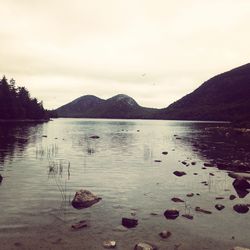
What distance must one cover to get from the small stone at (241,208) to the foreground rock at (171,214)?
3.86 m

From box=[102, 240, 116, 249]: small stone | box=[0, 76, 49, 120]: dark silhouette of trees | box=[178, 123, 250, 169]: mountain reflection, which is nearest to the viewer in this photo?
box=[102, 240, 116, 249]: small stone

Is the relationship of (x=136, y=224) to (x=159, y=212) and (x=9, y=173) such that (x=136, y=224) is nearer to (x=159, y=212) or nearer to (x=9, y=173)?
(x=159, y=212)

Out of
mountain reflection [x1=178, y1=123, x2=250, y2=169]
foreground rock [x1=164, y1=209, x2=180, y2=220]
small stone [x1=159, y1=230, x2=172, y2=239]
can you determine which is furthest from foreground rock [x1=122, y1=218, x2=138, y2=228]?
mountain reflection [x1=178, y1=123, x2=250, y2=169]

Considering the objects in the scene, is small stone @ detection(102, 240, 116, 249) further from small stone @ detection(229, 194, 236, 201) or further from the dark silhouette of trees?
the dark silhouette of trees

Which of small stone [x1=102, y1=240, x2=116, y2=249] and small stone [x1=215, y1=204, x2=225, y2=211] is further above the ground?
small stone [x1=215, y1=204, x2=225, y2=211]

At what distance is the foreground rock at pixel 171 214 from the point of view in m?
19.4

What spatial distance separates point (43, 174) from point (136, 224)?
15.9 meters

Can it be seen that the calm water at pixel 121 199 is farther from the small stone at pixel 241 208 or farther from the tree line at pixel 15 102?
the tree line at pixel 15 102

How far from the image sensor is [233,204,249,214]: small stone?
20.9 metres

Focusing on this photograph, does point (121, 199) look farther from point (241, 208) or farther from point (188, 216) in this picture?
point (241, 208)

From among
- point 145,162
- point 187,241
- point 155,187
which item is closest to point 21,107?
point 145,162

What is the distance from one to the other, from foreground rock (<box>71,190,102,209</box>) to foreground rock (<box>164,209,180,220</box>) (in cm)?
484

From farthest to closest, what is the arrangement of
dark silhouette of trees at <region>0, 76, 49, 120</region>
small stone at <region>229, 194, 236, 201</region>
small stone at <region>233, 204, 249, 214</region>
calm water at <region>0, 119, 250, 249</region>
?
dark silhouette of trees at <region>0, 76, 49, 120</region> → small stone at <region>229, 194, 236, 201</region> → small stone at <region>233, 204, 249, 214</region> → calm water at <region>0, 119, 250, 249</region>

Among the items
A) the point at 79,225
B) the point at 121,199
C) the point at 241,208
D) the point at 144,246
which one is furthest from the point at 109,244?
the point at 241,208
